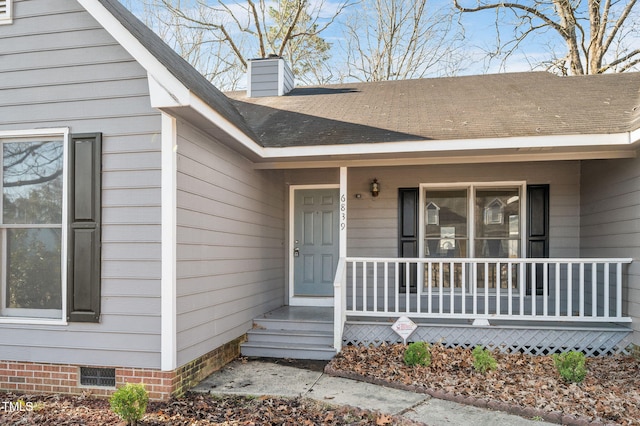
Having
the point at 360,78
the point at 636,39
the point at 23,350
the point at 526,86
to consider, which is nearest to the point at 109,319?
the point at 23,350

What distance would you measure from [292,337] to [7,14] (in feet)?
15.1

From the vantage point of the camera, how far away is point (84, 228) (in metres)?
4.27

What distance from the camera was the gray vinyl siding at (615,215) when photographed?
523cm

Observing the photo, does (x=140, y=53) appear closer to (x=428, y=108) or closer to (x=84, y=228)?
(x=84, y=228)

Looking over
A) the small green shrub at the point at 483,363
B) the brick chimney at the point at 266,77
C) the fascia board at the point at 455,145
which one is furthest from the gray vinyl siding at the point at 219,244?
the small green shrub at the point at 483,363

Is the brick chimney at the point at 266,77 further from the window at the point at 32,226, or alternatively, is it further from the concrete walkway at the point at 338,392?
the concrete walkway at the point at 338,392

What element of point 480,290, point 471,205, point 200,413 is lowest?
point 200,413

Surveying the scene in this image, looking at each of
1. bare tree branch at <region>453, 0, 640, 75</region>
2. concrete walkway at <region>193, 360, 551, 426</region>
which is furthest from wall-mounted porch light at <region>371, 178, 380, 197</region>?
bare tree branch at <region>453, 0, 640, 75</region>

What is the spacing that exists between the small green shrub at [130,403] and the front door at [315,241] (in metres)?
4.03

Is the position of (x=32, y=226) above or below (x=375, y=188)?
below

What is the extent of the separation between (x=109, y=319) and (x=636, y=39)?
1509 centimetres

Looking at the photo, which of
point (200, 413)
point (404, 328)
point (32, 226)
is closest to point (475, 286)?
point (404, 328)

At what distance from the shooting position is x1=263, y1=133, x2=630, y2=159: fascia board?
5164mm

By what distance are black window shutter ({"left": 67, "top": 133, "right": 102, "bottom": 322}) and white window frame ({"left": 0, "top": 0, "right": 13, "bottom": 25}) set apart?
138 cm
